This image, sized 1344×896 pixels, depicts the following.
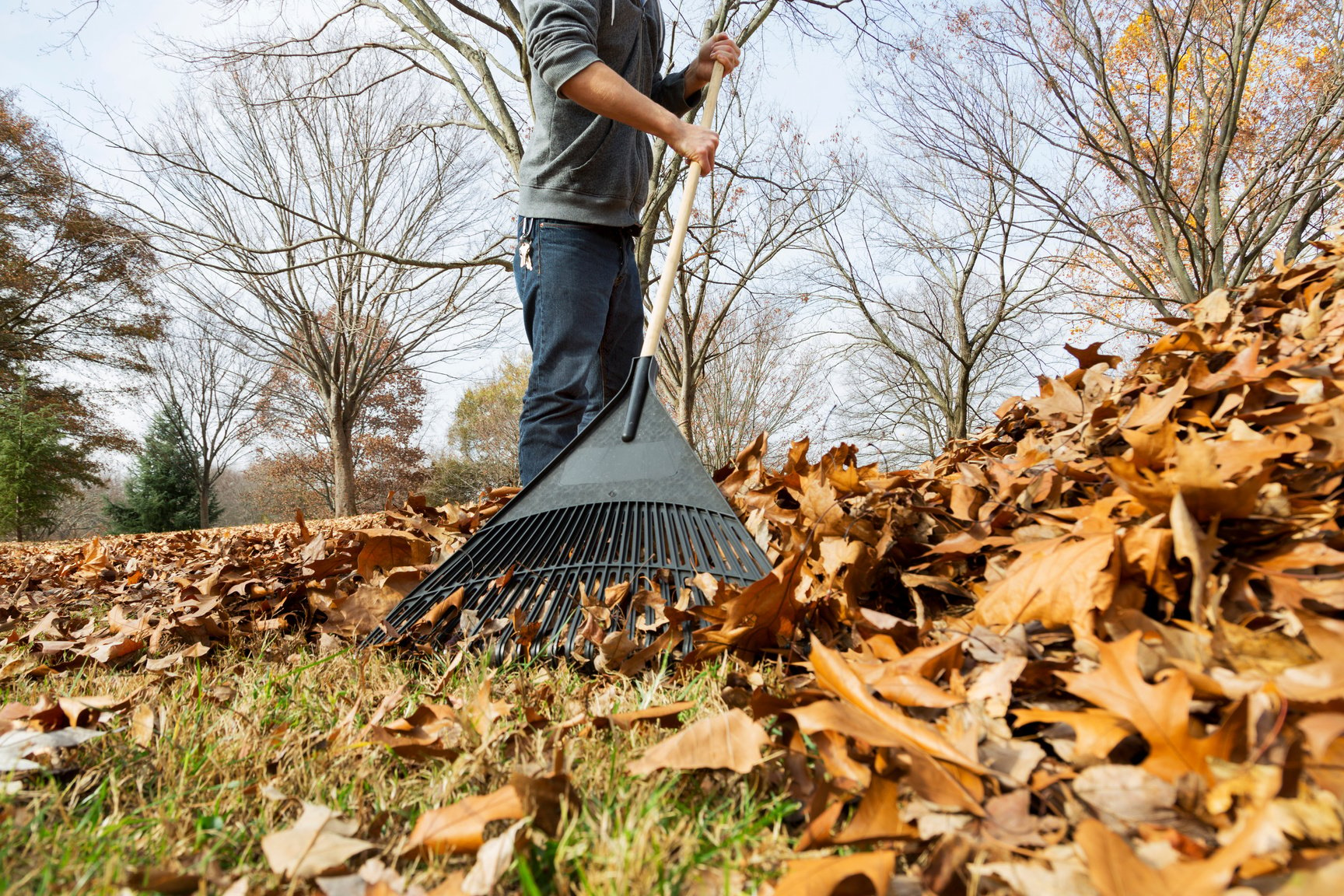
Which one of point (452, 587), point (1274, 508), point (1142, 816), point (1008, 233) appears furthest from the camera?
point (1008, 233)

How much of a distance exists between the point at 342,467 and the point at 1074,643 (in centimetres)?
1406

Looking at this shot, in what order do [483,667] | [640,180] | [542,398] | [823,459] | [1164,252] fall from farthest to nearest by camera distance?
1. [1164,252]
2. [640,180]
3. [542,398]
4. [823,459]
5. [483,667]

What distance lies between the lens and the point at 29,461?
1452 centimetres

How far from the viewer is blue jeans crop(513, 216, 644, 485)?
2.21 m

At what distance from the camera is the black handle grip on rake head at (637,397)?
1693 millimetres

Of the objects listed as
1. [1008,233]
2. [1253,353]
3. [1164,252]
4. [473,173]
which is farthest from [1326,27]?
[473,173]

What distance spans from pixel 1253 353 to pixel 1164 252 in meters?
5.83

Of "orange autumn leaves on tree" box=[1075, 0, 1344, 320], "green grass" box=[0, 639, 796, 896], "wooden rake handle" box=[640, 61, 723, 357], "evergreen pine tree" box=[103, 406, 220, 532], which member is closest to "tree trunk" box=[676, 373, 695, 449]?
"orange autumn leaves on tree" box=[1075, 0, 1344, 320]

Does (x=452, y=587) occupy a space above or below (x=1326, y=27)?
below

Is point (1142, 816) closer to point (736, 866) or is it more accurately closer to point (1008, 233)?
point (736, 866)

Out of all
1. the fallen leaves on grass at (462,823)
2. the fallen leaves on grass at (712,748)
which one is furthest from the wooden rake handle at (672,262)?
the fallen leaves on grass at (462,823)

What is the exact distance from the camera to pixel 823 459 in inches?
70.8

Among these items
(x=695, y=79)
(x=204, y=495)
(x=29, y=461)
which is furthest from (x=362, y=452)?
(x=695, y=79)

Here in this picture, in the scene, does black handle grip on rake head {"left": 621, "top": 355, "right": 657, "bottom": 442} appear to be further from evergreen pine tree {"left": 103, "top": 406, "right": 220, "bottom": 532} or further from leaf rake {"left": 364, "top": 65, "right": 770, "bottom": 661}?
Result: evergreen pine tree {"left": 103, "top": 406, "right": 220, "bottom": 532}
